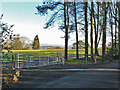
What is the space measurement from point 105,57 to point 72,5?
25.4ft

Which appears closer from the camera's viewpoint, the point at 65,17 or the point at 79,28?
the point at 65,17

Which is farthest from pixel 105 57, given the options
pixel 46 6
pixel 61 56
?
pixel 46 6

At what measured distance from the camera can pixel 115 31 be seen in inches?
1001

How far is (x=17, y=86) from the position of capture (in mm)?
5902

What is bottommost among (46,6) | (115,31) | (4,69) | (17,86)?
(17,86)

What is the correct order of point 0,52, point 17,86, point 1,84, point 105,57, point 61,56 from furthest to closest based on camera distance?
point 105,57 → point 61,56 → point 17,86 → point 1,84 → point 0,52

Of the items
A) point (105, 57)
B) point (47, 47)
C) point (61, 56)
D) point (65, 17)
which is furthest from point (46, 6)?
point (105, 57)

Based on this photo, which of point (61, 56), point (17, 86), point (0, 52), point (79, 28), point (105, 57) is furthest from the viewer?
point (79, 28)

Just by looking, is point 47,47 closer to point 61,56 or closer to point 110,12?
point 61,56

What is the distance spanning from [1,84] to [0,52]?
120cm

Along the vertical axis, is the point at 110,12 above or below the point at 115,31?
above

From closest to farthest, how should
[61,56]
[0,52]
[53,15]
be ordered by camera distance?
[0,52]
[61,56]
[53,15]

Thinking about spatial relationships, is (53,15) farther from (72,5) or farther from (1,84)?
(1,84)

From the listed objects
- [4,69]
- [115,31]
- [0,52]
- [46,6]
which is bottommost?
[4,69]
